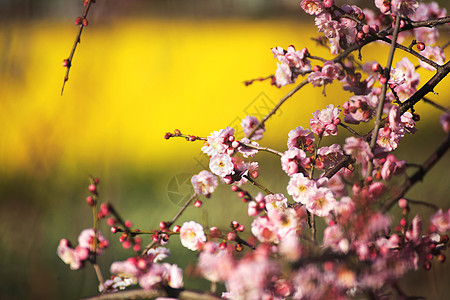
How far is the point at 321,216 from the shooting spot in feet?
1.91

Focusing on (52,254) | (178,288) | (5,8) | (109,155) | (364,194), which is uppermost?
(5,8)

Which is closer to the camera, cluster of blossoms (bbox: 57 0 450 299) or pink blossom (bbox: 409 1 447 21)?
cluster of blossoms (bbox: 57 0 450 299)

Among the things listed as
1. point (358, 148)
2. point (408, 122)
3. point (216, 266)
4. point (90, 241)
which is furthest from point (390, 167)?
point (90, 241)

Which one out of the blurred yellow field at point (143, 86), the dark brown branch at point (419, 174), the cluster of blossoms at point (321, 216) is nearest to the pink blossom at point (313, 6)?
the cluster of blossoms at point (321, 216)

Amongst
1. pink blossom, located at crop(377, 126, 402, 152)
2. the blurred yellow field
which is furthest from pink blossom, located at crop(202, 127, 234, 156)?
the blurred yellow field

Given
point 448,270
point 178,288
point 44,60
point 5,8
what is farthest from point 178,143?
point 178,288

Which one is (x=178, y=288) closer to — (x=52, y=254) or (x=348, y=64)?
(x=348, y=64)

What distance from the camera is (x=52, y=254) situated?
6.16ft

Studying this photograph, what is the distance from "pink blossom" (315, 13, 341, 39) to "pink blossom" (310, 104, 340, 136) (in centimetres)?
13

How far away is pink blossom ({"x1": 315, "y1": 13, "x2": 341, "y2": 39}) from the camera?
2.29 feet

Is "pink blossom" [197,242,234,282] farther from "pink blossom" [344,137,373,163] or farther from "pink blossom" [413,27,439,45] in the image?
"pink blossom" [413,27,439,45]

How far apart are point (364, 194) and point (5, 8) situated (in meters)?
1.69

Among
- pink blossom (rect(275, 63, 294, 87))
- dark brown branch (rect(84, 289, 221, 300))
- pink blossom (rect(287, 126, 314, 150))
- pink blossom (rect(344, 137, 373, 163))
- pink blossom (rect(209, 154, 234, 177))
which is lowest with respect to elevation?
dark brown branch (rect(84, 289, 221, 300))

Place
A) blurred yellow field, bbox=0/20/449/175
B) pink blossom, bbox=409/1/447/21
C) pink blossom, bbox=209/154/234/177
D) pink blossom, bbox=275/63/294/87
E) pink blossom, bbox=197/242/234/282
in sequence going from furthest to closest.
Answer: blurred yellow field, bbox=0/20/449/175 < pink blossom, bbox=409/1/447/21 < pink blossom, bbox=275/63/294/87 < pink blossom, bbox=209/154/234/177 < pink blossom, bbox=197/242/234/282
